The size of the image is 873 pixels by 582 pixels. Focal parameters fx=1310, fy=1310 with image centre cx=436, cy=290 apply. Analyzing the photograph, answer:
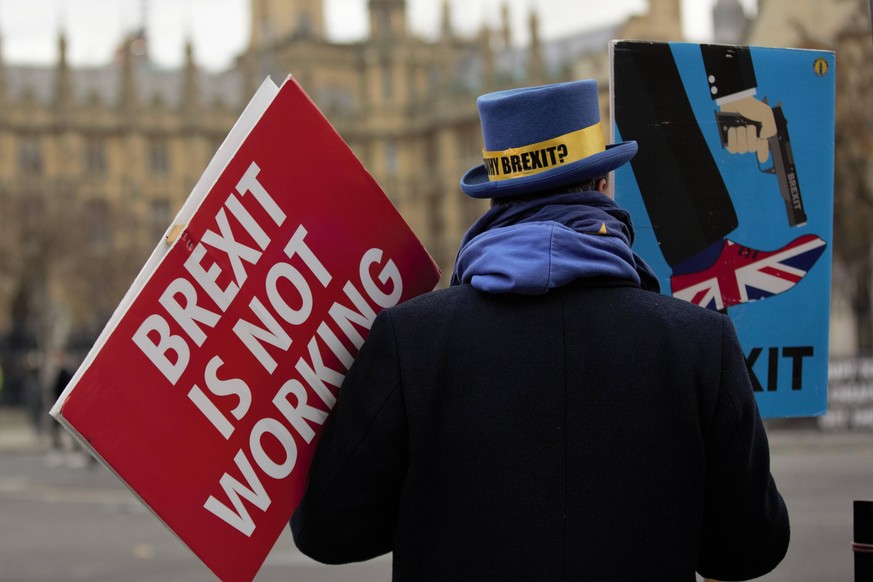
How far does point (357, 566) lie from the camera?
402 inches

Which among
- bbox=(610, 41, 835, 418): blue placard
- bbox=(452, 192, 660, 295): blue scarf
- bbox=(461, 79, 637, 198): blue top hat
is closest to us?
bbox=(452, 192, 660, 295): blue scarf

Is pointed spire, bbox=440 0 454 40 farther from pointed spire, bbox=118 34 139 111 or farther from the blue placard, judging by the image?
the blue placard

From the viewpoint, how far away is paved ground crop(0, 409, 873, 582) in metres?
9.88

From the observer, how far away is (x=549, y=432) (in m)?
2.33

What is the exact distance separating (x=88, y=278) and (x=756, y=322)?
53637mm

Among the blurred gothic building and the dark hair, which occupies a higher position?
the dark hair

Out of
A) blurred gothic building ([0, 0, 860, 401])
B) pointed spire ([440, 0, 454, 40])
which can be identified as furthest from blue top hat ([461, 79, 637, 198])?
pointed spire ([440, 0, 454, 40])

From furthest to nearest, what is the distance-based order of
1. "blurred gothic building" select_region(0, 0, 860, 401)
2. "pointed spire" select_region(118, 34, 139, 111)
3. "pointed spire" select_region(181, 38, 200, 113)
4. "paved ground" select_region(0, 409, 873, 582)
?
"pointed spire" select_region(181, 38, 200, 113), "pointed spire" select_region(118, 34, 139, 111), "blurred gothic building" select_region(0, 0, 860, 401), "paved ground" select_region(0, 409, 873, 582)

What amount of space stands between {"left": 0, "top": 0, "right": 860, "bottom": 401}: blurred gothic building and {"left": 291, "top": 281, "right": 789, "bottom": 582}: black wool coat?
193 feet

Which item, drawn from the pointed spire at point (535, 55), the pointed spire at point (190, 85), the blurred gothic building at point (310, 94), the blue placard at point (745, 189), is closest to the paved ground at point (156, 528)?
the blue placard at point (745, 189)

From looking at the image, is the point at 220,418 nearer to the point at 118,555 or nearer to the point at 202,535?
the point at 202,535

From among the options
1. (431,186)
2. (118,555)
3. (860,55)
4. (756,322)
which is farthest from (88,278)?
(756,322)

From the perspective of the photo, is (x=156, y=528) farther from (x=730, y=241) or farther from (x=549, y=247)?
(x=549, y=247)

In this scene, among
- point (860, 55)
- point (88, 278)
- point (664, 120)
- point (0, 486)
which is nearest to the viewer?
point (664, 120)
